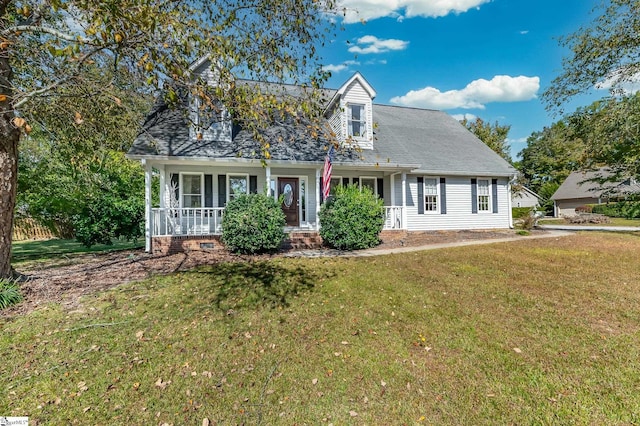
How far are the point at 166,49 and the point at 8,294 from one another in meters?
4.66

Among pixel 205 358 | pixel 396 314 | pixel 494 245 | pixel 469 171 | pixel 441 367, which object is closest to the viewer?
pixel 441 367

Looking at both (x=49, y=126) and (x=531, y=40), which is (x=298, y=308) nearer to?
(x=49, y=126)

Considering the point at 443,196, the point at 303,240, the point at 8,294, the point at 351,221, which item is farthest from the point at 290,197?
the point at 8,294

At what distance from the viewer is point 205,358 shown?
11.8ft

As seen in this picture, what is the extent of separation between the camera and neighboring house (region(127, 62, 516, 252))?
10023mm

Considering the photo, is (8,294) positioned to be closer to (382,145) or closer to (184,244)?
(184,244)

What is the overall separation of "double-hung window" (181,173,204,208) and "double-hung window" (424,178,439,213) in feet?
33.4

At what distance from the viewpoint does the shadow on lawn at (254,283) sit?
5.21m

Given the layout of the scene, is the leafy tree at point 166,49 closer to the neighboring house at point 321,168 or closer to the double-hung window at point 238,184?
the neighboring house at point 321,168

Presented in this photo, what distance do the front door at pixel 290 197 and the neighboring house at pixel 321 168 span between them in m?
0.04

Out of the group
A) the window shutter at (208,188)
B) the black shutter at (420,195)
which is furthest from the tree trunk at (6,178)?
the black shutter at (420,195)

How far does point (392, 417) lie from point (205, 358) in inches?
86.8

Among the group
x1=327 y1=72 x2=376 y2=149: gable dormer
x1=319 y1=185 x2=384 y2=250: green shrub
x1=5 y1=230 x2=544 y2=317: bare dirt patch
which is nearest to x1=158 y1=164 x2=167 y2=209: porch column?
x1=5 y1=230 x2=544 y2=317: bare dirt patch

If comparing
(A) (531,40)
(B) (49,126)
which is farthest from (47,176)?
(A) (531,40)
